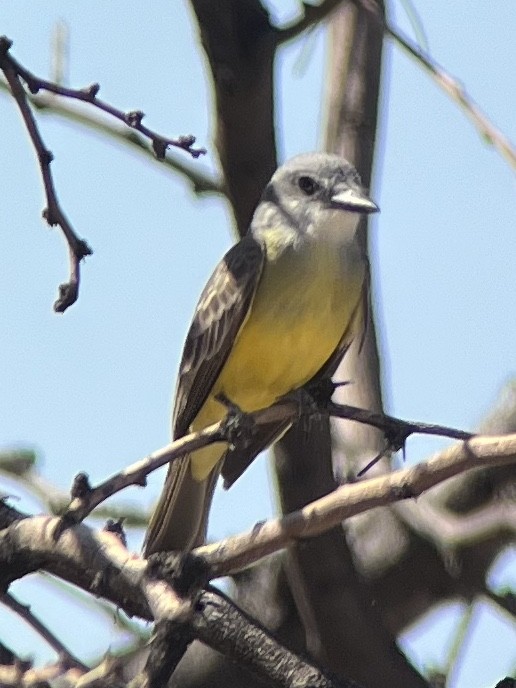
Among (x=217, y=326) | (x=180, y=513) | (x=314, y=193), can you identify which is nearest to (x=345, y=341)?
(x=217, y=326)

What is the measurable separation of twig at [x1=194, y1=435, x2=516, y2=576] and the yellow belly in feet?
5.40

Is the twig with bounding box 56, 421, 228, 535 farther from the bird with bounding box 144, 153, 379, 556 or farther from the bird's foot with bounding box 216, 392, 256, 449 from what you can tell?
the bird with bounding box 144, 153, 379, 556

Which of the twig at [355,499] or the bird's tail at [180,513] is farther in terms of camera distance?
the bird's tail at [180,513]

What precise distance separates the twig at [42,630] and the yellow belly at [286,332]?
5.08 ft

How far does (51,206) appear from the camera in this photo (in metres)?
2.30

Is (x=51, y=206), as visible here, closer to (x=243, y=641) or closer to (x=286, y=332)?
(x=243, y=641)

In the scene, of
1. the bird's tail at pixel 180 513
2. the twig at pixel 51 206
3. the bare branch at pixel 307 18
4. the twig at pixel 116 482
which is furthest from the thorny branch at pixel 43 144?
the bird's tail at pixel 180 513

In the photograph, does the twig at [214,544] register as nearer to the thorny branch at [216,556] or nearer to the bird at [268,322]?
the thorny branch at [216,556]

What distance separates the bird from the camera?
12.9ft

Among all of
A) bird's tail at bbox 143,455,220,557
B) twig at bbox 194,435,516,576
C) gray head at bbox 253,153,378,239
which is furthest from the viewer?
gray head at bbox 253,153,378,239

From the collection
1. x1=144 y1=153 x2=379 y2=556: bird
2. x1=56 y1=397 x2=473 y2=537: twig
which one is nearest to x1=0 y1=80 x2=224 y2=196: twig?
x1=144 y1=153 x2=379 y2=556: bird

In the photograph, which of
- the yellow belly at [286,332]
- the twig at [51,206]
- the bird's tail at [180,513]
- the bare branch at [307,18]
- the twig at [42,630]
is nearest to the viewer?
the twig at [51,206]

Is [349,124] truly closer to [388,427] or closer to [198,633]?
[388,427]

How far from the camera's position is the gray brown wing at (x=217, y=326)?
397 cm
